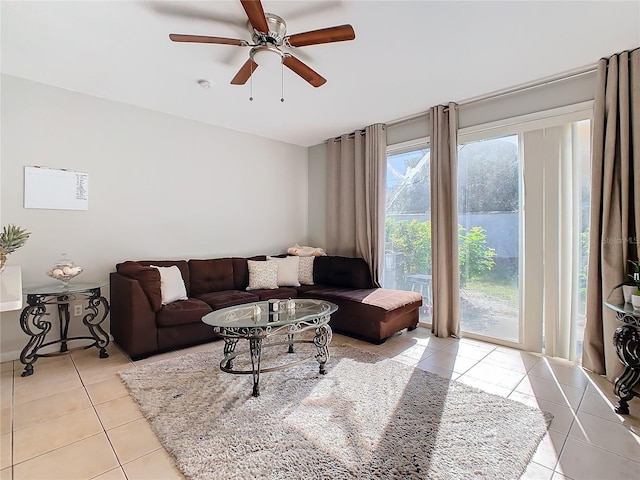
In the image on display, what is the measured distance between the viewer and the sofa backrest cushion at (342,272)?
416 cm

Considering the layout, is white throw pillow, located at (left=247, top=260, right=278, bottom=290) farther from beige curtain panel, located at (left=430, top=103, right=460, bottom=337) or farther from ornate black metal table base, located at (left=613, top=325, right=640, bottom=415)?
ornate black metal table base, located at (left=613, top=325, right=640, bottom=415)

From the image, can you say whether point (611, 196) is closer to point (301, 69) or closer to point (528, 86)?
point (528, 86)

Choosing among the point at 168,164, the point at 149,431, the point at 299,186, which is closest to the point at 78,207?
the point at 168,164

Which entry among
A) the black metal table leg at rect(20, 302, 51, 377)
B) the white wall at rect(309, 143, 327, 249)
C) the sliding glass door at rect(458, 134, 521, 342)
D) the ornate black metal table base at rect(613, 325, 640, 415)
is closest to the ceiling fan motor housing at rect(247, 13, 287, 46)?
the sliding glass door at rect(458, 134, 521, 342)

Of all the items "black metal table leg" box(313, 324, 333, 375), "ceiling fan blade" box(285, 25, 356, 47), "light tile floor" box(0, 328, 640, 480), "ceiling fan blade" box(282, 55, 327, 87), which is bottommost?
"light tile floor" box(0, 328, 640, 480)

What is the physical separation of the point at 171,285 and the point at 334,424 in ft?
7.24

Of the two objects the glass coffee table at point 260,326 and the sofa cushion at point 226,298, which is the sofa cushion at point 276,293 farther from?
the glass coffee table at point 260,326

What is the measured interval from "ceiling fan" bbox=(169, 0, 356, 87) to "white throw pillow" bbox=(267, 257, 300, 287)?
244 cm

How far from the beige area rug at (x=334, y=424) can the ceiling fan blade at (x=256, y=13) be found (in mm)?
2409

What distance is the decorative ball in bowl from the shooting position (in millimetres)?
2883

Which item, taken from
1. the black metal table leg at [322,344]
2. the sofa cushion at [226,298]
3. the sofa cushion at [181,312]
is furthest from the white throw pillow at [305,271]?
the black metal table leg at [322,344]

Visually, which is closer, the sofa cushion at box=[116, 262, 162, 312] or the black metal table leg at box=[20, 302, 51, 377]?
the black metal table leg at box=[20, 302, 51, 377]

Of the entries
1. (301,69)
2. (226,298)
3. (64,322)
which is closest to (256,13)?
(301,69)

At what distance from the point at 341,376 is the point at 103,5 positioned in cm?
306
